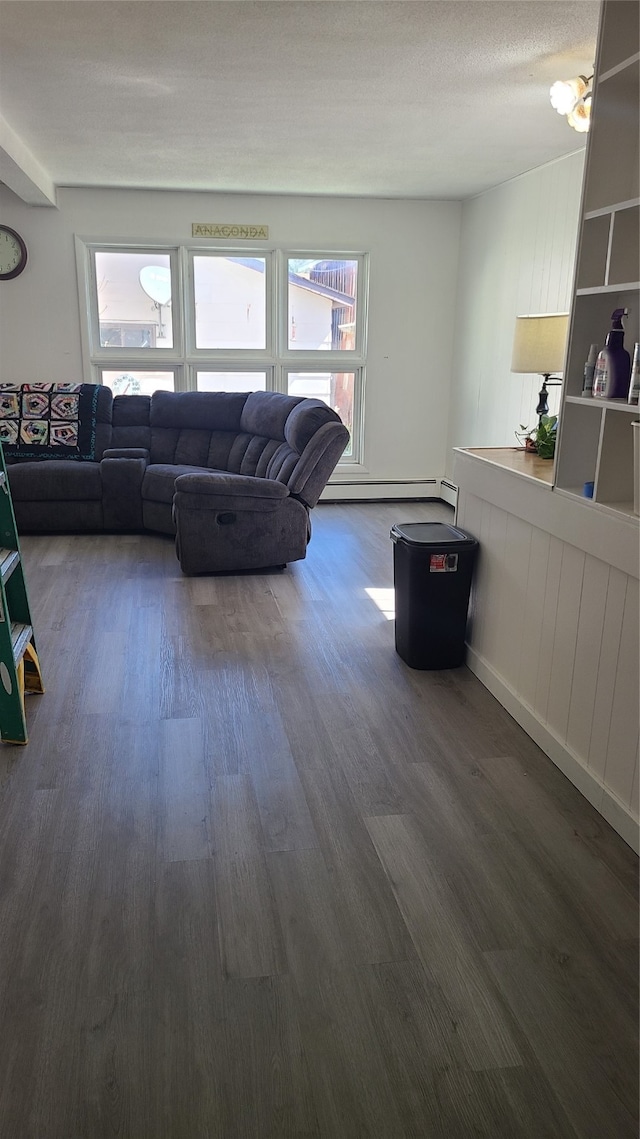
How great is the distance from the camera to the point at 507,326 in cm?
583

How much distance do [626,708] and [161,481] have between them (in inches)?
155

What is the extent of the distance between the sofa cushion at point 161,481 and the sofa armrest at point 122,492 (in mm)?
65

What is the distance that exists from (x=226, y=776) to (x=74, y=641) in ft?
4.72

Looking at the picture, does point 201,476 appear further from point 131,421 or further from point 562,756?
point 562,756

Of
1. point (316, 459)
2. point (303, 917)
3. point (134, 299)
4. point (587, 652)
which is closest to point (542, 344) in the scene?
point (316, 459)

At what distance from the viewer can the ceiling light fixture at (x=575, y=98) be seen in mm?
3189

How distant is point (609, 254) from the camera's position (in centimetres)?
239

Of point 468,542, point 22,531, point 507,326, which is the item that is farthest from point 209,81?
point 22,531

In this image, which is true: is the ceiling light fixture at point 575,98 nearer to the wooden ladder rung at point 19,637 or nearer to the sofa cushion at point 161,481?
the wooden ladder rung at point 19,637

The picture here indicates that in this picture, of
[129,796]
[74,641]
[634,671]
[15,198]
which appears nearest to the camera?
[634,671]

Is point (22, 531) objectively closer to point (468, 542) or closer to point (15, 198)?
point (15, 198)

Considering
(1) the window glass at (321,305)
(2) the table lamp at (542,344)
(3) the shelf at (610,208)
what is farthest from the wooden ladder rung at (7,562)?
(1) the window glass at (321,305)

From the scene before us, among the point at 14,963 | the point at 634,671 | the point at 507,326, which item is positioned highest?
the point at 507,326

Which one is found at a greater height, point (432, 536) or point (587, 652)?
point (432, 536)
